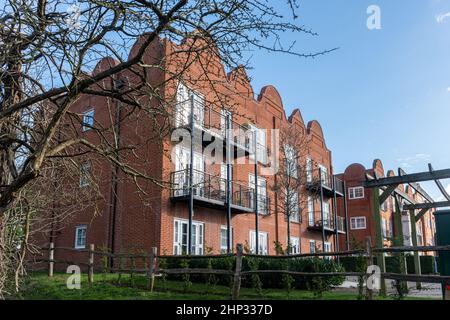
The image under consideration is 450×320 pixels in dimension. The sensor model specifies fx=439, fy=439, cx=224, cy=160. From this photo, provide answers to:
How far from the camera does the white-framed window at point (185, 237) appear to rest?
56.5ft

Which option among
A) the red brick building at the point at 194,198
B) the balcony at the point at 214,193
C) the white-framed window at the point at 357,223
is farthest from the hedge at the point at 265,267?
the white-framed window at the point at 357,223

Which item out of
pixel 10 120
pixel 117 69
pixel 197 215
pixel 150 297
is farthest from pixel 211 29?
pixel 197 215

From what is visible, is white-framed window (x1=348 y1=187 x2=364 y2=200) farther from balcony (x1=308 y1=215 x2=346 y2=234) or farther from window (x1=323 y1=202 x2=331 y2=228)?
balcony (x1=308 y1=215 x2=346 y2=234)

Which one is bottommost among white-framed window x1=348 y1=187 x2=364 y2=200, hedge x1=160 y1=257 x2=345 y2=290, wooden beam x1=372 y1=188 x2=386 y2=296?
hedge x1=160 y1=257 x2=345 y2=290

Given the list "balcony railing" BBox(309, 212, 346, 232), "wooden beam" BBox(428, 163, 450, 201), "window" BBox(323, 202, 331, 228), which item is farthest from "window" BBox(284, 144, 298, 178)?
"wooden beam" BBox(428, 163, 450, 201)

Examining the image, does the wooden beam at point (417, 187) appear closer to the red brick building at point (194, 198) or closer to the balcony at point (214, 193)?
the red brick building at point (194, 198)

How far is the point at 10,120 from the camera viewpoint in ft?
19.8

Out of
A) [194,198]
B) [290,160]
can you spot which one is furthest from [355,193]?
[194,198]

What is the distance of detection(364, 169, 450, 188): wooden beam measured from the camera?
35.9 feet

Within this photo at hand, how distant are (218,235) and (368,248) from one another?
35.8 feet

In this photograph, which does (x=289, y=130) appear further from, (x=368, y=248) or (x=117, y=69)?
(x=117, y=69)

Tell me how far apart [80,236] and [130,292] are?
947 cm

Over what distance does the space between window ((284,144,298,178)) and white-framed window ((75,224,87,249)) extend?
10.3m

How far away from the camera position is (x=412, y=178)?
445 inches
